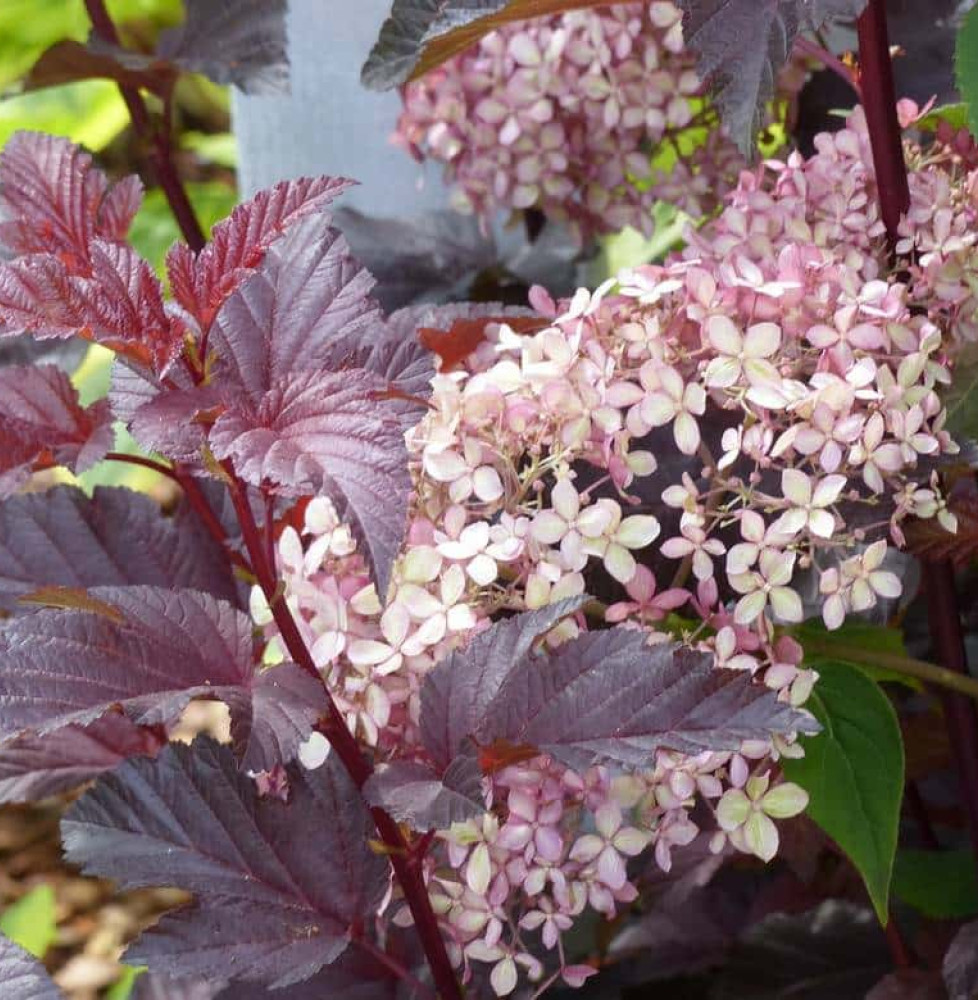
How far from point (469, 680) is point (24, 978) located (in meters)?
0.23

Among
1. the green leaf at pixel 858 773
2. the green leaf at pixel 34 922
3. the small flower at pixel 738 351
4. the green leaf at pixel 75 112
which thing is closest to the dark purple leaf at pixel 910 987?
the green leaf at pixel 858 773

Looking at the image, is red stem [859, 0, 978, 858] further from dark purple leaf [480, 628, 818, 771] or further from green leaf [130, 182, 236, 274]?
green leaf [130, 182, 236, 274]

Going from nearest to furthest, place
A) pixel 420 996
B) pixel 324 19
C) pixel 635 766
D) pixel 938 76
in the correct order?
1. pixel 635 766
2. pixel 420 996
3. pixel 938 76
4. pixel 324 19

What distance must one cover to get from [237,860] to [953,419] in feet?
1.20

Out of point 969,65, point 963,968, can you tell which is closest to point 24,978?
point 963,968

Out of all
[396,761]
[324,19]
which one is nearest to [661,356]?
[396,761]

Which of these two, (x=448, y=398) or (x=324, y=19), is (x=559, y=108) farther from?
(x=448, y=398)

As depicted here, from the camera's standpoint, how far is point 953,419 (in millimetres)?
627

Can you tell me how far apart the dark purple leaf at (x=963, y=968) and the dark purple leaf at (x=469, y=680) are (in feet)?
0.98

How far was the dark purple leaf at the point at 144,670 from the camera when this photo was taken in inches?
18.9

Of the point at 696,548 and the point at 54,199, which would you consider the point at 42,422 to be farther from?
the point at 696,548

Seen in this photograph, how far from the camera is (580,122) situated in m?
0.92

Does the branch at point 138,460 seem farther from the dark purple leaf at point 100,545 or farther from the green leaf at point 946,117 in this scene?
the green leaf at point 946,117

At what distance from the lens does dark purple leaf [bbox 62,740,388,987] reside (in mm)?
539
